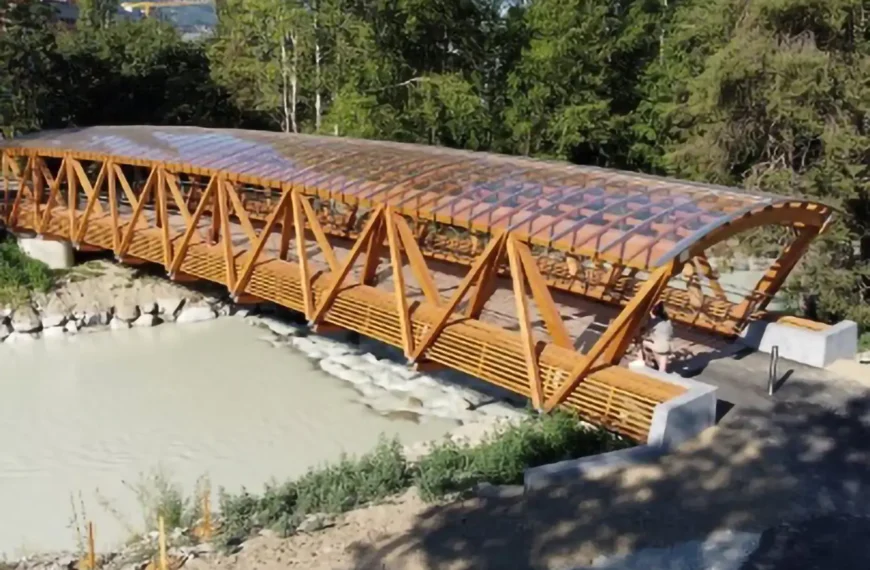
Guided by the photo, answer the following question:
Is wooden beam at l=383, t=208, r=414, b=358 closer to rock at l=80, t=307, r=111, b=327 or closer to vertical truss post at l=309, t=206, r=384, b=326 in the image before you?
vertical truss post at l=309, t=206, r=384, b=326

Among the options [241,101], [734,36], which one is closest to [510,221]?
[734,36]

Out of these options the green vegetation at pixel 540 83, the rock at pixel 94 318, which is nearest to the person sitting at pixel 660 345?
the green vegetation at pixel 540 83

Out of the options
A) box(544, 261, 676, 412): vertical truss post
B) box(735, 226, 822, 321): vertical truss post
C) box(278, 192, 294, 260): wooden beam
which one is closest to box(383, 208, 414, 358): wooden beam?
box(544, 261, 676, 412): vertical truss post

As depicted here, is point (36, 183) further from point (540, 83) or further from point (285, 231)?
point (540, 83)

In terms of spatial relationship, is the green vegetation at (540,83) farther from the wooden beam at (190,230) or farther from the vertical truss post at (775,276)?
the wooden beam at (190,230)

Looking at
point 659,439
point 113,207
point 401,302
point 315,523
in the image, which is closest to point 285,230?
point 401,302
